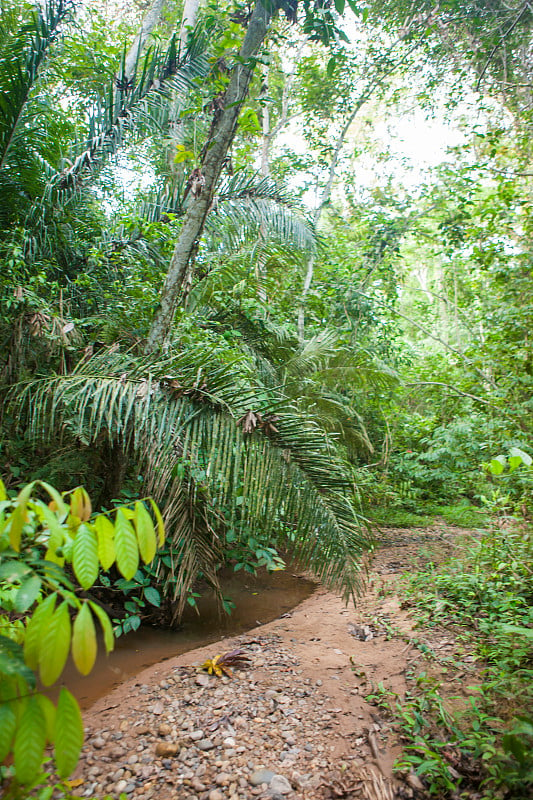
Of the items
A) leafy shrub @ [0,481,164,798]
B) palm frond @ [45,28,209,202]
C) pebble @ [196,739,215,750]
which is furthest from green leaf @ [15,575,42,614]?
palm frond @ [45,28,209,202]

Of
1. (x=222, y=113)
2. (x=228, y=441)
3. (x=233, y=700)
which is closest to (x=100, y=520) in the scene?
(x=228, y=441)

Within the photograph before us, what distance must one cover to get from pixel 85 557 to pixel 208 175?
305 cm

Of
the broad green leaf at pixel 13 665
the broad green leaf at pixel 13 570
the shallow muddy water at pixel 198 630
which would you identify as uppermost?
the broad green leaf at pixel 13 570

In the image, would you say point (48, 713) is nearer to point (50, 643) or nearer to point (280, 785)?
point (50, 643)

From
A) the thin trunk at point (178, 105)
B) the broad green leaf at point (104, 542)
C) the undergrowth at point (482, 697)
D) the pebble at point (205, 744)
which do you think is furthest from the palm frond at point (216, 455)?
the thin trunk at point (178, 105)

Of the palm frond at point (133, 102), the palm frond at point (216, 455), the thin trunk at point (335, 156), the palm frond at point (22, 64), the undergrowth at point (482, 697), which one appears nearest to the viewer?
the undergrowth at point (482, 697)

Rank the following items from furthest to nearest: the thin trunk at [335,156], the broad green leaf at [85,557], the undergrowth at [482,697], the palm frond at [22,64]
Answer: the thin trunk at [335,156] < the palm frond at [22,64] < the undergrowth at [482,697] < the broad green leaf at [85,557]

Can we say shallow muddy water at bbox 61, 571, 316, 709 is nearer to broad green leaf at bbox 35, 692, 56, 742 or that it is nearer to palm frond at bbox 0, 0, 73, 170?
broad green leaf at bbox 35, 692, 56, 742

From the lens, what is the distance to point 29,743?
0.76m

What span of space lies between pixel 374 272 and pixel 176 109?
4.00 m

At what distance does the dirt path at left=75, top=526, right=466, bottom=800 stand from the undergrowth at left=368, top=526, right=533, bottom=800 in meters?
0.13

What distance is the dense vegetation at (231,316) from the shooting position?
2584 mm

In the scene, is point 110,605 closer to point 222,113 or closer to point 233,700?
point 233,700

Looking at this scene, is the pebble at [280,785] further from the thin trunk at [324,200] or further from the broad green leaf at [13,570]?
the thin trunk at [324,200]
